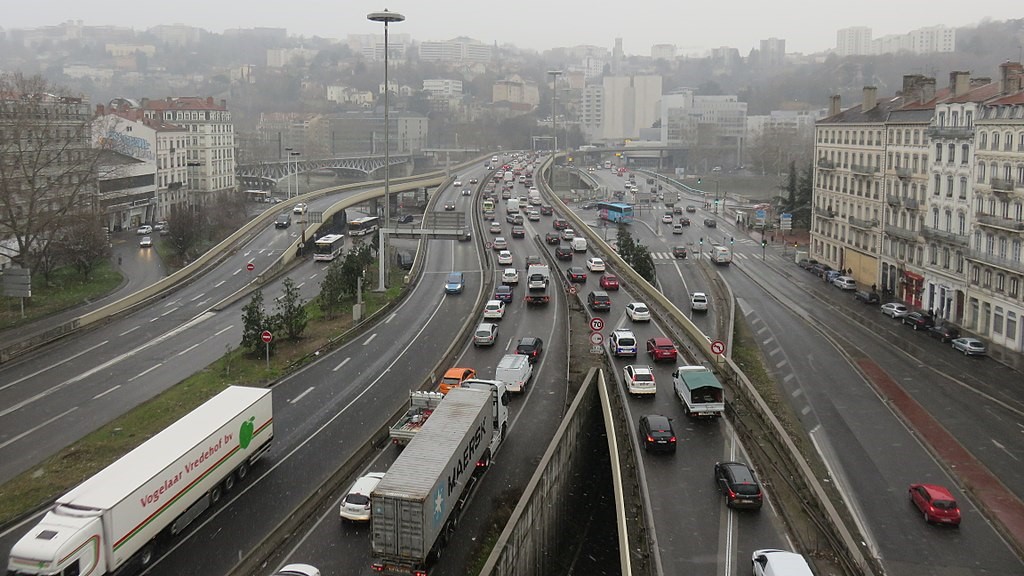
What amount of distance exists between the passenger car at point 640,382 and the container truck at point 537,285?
1759cm

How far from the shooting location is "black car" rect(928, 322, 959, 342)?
150 ft


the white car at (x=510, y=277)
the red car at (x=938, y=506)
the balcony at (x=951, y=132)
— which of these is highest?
the balcony at (x=951, y=132)

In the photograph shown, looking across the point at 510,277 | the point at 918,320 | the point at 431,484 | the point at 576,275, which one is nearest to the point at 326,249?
the point at 510,277

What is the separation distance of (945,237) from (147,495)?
152 ft

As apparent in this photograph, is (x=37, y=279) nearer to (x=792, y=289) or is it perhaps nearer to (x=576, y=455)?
(x=576, y=455)

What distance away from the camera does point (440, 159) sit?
19975 cm

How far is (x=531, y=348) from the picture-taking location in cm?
3684

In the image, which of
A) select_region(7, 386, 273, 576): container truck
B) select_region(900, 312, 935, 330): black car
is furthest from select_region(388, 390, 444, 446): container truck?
select_region(900, 312, 935, 330): black car

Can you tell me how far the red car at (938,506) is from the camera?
2281 cm

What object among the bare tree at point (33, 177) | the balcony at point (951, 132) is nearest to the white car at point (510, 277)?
the bare tree at point (33, 177)

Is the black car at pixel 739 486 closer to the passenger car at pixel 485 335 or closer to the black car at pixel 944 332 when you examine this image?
the passenger car at pixel 485 335

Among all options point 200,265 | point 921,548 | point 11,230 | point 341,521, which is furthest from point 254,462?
point 200,265

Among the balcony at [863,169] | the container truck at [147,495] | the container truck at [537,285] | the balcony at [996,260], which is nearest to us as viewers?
the container truck at [147,495]

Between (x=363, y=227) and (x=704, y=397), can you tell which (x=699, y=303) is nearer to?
(x=704, y=397)
